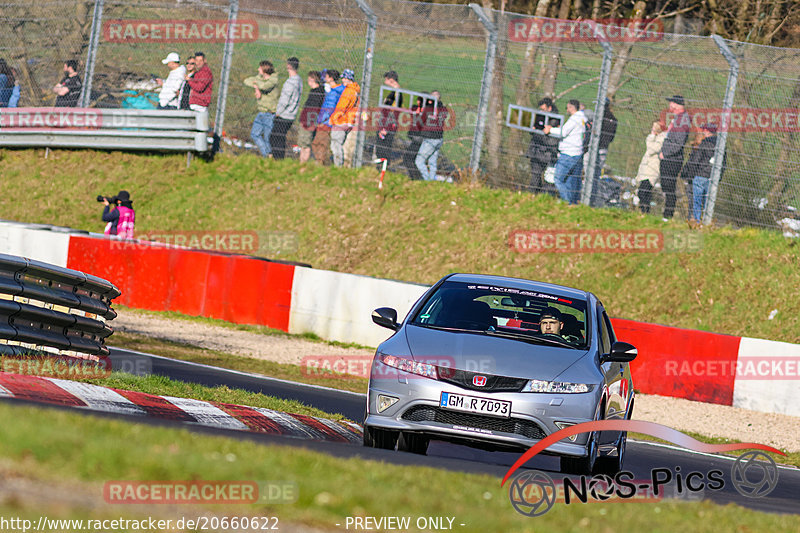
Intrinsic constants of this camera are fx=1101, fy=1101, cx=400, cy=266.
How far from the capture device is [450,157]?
21.5 m

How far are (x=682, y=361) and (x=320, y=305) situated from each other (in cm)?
548

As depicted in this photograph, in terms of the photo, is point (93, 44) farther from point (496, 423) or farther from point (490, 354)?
point (496, 423)

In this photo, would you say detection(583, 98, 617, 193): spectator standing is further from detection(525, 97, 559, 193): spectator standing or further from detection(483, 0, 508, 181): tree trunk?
detection(483, 0, 508, 181): tree trunk

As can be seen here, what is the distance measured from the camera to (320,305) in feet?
55.1

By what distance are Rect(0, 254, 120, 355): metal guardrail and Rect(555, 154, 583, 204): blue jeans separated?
11313mm

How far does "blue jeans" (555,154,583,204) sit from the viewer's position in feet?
65.5

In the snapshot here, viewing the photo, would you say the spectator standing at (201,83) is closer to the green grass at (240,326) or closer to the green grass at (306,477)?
the green grass at (240,326)

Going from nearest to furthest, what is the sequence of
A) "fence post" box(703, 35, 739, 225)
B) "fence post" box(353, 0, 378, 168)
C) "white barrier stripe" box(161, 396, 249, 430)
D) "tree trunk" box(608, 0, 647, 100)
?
1. "white barrier stripe" box(161, 396, 249, 430)
2. "fence post" box(703, 35, 739, 225)
3. "tree trunk" box(608, 0, 647, 100)
4. "fence post" box(353, 0, 378, 168)

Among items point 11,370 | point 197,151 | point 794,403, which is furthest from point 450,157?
point 11,370
